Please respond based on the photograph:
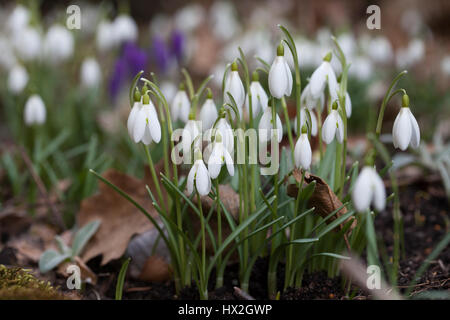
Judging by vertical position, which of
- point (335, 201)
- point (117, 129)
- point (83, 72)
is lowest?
point (335, 201)

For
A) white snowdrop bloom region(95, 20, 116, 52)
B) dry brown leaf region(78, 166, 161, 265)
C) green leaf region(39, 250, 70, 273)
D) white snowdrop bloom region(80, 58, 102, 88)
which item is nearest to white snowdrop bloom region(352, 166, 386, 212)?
dry brown leaf region(78, 166, 161, 265)

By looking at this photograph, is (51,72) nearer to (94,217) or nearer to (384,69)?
(94,217)

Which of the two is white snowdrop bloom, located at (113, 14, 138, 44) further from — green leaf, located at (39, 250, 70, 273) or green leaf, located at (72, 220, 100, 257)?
green leaf, located at (39, 250, 70, 273)

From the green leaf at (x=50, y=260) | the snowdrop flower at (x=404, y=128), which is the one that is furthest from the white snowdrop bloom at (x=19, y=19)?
the snowdrop flower at (x=404, y=128)

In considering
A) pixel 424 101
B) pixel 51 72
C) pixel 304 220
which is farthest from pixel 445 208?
pixel 51 72

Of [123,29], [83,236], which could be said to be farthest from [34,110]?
[123,29]

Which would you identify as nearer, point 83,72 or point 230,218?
point 230,218
